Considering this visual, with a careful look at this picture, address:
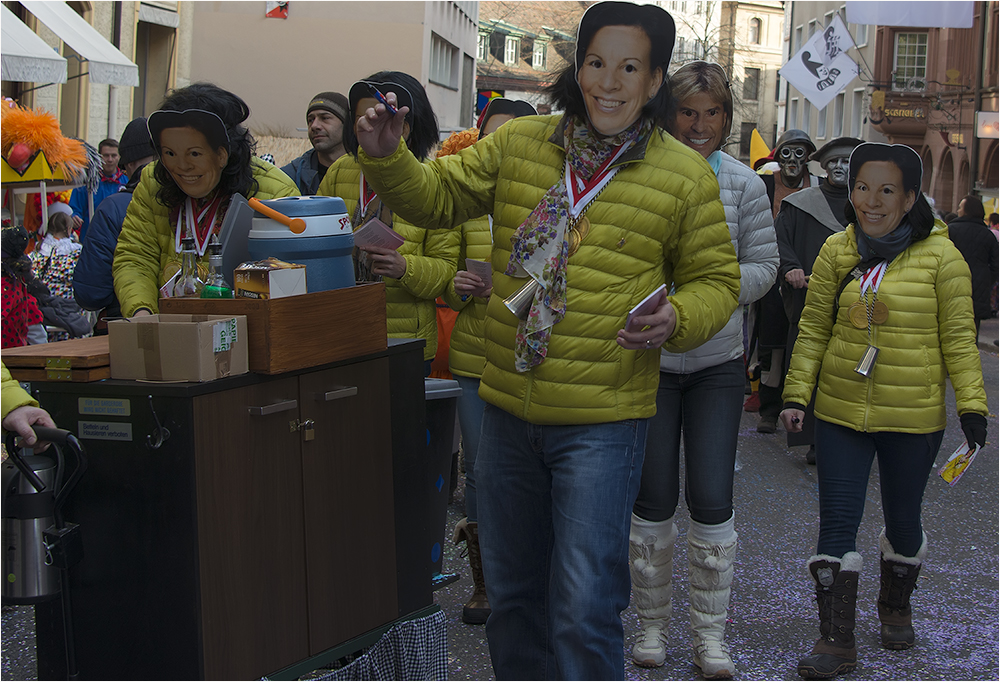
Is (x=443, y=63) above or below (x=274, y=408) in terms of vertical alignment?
above

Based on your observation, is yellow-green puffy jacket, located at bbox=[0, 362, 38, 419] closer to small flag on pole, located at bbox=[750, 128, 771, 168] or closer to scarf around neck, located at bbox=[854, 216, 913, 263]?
scarf around neck, located at bbox=[854, 216, 913, 263]

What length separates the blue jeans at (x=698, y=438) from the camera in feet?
12.2

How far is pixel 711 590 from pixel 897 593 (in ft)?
2.75

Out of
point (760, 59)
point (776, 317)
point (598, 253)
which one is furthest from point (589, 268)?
point (760, 59)

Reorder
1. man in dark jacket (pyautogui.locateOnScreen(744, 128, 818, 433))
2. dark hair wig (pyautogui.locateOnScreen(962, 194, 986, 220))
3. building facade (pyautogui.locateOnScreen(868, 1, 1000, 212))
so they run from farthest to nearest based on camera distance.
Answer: building facade (pyautogui.locateOnScreen(868, 1, 1000, 212))
dark hair wig (pyautogui.locateOnScreen(962, 194, 986, 220))
man in dark jacket (pyautogui.locateOnScreen(744, 128, 818, 433))

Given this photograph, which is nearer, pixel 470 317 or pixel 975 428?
pixel 975 428

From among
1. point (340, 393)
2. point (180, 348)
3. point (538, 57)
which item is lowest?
point (340, 393)

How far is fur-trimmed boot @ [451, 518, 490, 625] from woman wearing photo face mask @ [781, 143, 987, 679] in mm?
1235

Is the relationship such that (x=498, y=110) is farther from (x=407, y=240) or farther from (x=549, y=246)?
(x=549, y=246)

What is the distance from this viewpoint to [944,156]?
29031mm

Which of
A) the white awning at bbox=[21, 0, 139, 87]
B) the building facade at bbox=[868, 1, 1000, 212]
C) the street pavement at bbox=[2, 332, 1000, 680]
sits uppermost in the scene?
the building facade at bbox=[868, 1, 1000, 212]

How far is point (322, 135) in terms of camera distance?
16.5ft

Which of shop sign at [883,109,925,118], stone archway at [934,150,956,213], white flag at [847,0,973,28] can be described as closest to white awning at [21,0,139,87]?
white flag at [847,0,973,28]

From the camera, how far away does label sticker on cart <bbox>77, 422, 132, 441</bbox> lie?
109 inches
